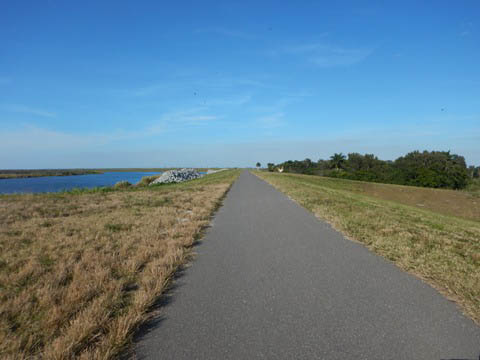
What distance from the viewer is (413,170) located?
58.4 meters

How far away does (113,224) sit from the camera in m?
7.43

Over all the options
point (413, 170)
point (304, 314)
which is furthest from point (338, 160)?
point (304, 314)

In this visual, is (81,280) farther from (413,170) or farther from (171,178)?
(413,170)

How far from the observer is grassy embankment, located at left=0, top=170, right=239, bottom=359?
92.7 inches

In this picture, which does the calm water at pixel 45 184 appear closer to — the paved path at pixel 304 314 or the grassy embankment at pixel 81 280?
the grassy embankment at pixel 81 280

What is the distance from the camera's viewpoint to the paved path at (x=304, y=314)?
2332 mm

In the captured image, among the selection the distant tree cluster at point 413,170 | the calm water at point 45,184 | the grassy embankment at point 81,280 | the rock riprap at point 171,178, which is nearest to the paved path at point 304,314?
the grassy embankment at point 81,280

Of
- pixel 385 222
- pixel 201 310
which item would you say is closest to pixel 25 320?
pixel 201 310

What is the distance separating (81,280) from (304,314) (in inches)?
137

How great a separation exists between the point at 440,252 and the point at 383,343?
4.09m

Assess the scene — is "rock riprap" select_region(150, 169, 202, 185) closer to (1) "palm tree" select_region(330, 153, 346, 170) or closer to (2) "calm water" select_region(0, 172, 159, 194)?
(2) "calm water" select_region(0, 172, 159, 194)

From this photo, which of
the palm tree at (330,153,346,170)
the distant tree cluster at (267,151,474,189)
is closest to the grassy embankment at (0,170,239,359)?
the distant tree cluster at (267,151,474,189)

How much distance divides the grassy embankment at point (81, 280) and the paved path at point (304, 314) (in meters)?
0.45

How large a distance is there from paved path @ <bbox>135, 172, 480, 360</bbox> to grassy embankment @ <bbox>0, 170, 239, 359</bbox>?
454 mm
